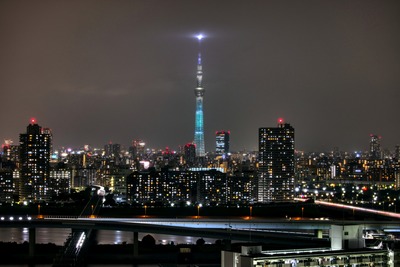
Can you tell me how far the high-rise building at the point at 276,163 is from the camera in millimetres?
49184

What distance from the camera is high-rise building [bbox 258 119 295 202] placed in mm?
49184

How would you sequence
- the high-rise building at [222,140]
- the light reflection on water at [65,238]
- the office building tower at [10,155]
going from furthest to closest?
1. the high-rise building at [222,140]
2. the office building tower at [10,155]
3. the light reflection on water at [65,238]

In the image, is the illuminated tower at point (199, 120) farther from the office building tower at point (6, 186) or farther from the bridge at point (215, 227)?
the bridge at point (215, 227)

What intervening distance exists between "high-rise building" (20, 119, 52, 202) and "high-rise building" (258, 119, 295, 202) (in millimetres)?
12192

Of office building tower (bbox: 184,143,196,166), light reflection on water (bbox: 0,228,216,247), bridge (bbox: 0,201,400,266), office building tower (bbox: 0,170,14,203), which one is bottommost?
light reflection on water (bbox: 0,228,216,247)

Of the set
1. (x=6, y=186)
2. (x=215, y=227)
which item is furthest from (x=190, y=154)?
(x=215, y=227)

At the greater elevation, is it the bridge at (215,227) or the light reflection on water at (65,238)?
the bridge at (215,227)

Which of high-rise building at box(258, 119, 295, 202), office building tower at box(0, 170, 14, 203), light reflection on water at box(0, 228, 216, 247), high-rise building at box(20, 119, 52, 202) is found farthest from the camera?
high-rise building at box(258, 119, 295, 202)

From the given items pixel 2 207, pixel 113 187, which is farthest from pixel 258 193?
pixel 2 207

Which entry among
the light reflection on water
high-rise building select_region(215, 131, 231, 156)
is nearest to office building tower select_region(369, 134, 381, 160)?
high-rise building select_region(215, 131, 231, 156)

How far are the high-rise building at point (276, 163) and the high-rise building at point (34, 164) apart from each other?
12.2 metres

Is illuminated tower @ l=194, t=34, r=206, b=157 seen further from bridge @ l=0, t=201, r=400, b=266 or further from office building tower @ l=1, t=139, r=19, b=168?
bridge @ l=0, t=201, r=400, b=266

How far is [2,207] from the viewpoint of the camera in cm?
3944

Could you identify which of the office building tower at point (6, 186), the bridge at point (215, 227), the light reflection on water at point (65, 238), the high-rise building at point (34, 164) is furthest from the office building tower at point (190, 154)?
the bridge at point (215, 227)
